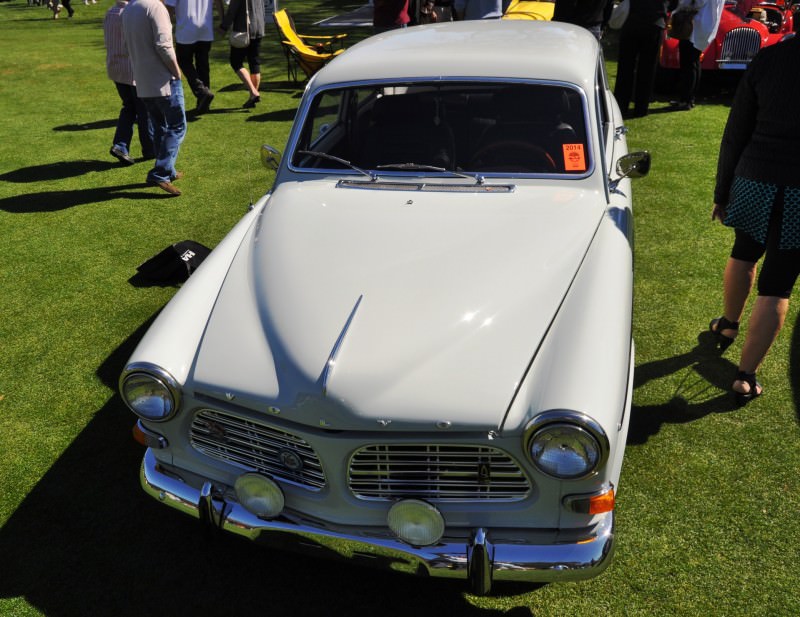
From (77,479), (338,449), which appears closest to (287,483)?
(338,449)

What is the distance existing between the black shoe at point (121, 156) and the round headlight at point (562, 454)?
6.32 m

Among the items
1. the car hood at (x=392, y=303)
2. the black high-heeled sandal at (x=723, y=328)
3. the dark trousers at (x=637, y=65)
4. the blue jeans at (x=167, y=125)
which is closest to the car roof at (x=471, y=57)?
the car hood at (x=392, y=303)

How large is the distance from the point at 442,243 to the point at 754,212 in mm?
1510

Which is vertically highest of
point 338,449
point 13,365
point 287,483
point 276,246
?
point 276,246

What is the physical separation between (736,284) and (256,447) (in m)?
2.65

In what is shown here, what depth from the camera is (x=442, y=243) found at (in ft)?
10.4

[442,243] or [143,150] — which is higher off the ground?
[442,243]

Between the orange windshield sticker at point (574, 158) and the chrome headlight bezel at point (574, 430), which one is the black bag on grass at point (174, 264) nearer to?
the orange windshield sticker at point (574, 158)

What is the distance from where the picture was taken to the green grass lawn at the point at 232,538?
2807 mm

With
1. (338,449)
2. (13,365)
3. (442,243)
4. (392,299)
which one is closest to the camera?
(338,449)

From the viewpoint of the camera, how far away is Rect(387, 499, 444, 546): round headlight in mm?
2408

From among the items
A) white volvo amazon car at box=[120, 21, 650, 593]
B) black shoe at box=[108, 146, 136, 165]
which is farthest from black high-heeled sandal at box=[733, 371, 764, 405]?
black shoe at box=[108, 146, 136, 165]

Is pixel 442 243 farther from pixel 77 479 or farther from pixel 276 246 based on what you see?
pixel 77 479

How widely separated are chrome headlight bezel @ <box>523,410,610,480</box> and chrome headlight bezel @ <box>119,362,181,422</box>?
1263 millimetres
